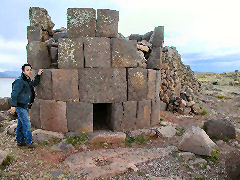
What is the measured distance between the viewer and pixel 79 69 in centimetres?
508

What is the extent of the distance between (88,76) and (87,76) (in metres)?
0.03

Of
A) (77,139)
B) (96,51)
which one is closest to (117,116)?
(77,139)

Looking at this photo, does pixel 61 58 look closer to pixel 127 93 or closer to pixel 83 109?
pixel 83 109

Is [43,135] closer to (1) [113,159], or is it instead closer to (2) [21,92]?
(2) [21,92]

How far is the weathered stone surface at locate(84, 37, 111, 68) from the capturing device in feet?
16.5

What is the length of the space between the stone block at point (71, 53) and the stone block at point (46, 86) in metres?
0.43

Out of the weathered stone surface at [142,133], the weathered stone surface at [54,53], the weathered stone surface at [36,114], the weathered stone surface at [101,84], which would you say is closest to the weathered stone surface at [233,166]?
the weathered stone surface at [142,133]

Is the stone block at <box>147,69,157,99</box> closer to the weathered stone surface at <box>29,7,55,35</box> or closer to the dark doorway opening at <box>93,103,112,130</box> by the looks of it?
the dark doorway opening at <box>93,103,112,130</box>

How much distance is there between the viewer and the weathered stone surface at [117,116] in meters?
5.34

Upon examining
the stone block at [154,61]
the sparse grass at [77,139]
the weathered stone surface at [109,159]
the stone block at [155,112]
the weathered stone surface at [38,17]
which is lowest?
the weathered stone surface at [109,159]

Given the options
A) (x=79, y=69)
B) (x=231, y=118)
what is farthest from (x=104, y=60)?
(x=231, y=118)

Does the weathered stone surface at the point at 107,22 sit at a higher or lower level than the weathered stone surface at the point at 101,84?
higher

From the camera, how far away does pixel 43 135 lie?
15.9 feet

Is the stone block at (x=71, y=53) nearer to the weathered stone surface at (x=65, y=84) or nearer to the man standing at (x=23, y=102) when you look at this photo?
the weathered stone surface at (x=65, y=84)
